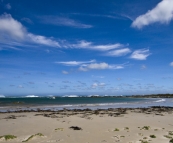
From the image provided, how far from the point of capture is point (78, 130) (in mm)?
12930

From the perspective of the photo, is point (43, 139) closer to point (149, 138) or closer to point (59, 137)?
point (59, 137)

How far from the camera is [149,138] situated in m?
10.7

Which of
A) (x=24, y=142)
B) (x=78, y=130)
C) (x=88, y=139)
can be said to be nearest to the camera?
(x=24, y=142)

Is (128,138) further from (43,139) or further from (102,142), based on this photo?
(43,139)

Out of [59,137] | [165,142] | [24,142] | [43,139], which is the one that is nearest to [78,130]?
[59,137]

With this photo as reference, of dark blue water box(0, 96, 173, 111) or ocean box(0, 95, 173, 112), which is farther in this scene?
dark blue water box(0, 96, 173, 111)

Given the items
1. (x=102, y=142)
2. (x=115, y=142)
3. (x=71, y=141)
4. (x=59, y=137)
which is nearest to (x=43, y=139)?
(x=59, y=137)

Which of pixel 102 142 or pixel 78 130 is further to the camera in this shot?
pixel 78 130

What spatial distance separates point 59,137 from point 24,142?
2.04 meters

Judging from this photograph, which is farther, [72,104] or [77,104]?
[77,104]

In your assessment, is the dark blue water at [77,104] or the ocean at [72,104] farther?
the dark blue water at [77,104]

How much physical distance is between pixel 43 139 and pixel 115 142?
4083 millimetres

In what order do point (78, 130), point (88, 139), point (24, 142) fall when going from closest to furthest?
point (24, 142) < point (88, 139) < point (78, 130)

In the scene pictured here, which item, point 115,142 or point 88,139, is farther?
point 88,139
